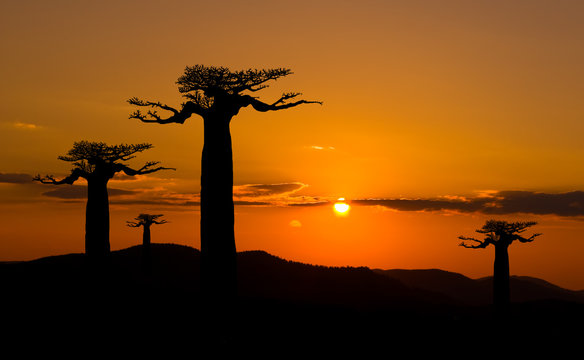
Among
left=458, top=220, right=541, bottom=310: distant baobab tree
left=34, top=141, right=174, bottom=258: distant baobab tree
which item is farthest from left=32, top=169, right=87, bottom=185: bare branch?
left=458, top=220, right=541, bottom=310: distant baobab tree

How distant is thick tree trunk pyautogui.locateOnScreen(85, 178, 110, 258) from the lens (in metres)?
34.4

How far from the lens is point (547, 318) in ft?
113

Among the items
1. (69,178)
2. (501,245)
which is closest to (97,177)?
(69,178)

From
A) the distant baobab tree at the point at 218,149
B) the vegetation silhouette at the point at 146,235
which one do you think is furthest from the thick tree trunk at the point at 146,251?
the distant baobab tree at the point at 218,149

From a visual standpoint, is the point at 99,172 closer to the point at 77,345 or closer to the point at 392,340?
the point at 77,345

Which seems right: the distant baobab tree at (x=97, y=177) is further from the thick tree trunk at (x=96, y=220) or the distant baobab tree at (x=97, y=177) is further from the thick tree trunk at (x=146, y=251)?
the thick tree trunk at (x=146, y=251)

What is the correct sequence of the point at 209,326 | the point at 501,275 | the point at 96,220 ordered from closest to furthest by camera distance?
the point at 209,326 < the point at 96,220 < the point at 501,275

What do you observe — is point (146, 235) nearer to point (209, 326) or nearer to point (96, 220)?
point (96, 220)

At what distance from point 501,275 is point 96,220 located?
78.4 feet

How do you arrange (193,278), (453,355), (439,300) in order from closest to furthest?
(453,355)
(193,278)
(439,300)

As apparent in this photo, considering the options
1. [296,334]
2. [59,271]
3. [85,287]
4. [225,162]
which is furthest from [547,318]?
[59,271]

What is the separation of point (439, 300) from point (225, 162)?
33.7m

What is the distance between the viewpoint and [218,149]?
82.5ft

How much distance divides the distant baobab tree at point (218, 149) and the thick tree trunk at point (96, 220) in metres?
10.0
